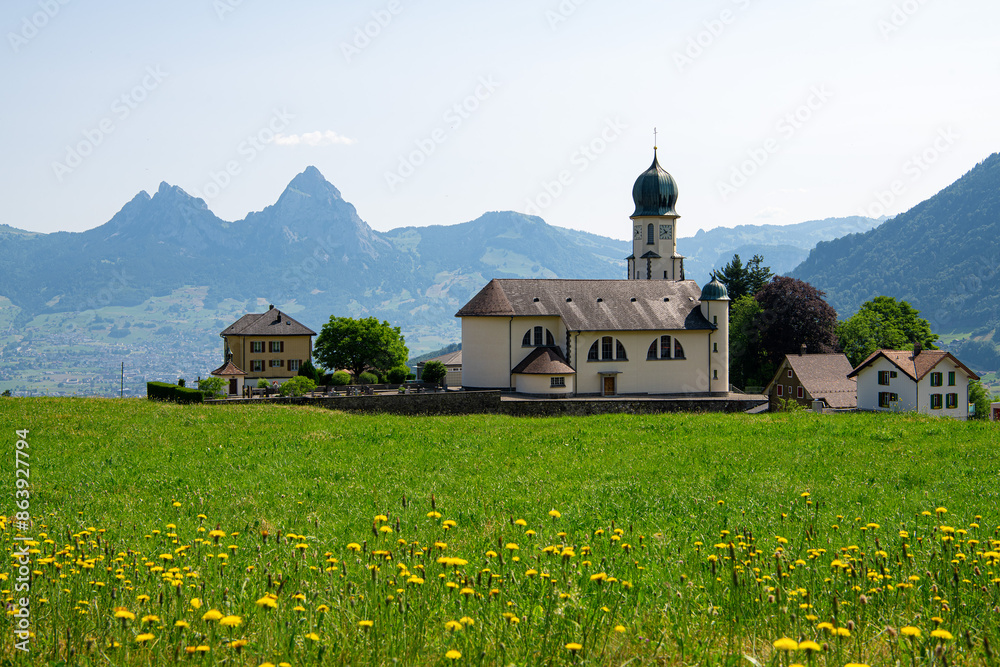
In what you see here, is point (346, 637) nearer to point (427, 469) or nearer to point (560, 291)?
point (427, 469)

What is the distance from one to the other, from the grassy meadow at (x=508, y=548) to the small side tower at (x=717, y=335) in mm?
27413

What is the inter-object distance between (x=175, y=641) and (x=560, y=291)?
44.8 meters

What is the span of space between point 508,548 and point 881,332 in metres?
70.6

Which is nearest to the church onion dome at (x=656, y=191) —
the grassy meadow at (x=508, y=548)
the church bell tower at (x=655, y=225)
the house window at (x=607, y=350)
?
the church bell tower at (x=655, y=225)

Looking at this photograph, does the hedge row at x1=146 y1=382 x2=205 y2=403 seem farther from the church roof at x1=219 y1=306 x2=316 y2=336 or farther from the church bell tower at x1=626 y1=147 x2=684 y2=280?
the church bell tower at x1=626 y1=147 x2=684 y2=280

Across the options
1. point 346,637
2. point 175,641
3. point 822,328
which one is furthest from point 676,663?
point 822,328

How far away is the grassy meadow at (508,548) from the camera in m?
5.56

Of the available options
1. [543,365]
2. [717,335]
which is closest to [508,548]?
[543,365]

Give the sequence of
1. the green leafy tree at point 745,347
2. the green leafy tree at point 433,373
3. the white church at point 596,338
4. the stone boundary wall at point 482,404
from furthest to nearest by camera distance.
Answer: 1. the green leafy tree at point 745,347
2. the green leafy tree at point 433,373
3. the white church at point 596,338
4. the stone boundary wall at point 482,404

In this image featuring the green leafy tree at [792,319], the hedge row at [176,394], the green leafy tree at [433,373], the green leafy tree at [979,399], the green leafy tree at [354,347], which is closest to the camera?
the hedge row at [176,394]

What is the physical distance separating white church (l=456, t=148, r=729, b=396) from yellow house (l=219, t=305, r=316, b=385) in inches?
826

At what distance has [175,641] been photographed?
5.42 metres

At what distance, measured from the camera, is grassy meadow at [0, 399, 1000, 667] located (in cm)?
556

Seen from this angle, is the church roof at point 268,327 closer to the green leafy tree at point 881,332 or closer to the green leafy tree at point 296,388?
the green leafy tree at point 296,388
